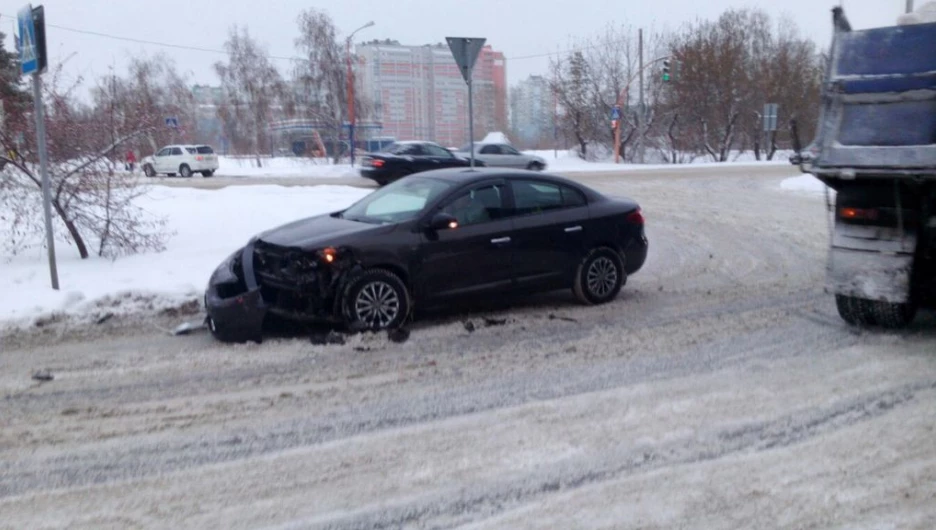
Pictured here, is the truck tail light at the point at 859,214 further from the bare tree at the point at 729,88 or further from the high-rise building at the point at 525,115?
the high-rise building at the point at 525,115

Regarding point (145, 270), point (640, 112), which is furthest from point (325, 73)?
point (145, 270)

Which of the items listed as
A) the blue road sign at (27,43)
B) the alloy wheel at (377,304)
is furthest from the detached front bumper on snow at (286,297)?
the blue road sign at (27,43)

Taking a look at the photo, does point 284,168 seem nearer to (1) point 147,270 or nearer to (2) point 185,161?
(2) point 185,161

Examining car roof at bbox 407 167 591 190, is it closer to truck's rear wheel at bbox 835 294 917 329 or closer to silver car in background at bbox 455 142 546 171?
truck's rear wheel at bbox 835 294 917 329

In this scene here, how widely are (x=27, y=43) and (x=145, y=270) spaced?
9.08ft

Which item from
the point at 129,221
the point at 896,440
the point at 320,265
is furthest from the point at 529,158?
the point at 896,440

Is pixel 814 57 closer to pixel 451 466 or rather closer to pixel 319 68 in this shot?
pixel 319 68

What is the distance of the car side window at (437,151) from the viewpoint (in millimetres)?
28750

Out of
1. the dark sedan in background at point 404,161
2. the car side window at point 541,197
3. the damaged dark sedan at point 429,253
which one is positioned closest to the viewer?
the damaged dark sedan at point 429,253

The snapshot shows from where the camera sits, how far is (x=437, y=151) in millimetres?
28938

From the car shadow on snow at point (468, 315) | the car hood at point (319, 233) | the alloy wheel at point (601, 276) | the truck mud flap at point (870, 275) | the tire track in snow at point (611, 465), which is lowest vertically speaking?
the tire track in snow at point (611, 465)

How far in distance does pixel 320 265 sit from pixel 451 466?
10.9ft

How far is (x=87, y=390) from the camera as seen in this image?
6883 millimetres

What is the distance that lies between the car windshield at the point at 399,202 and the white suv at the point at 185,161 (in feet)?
104
